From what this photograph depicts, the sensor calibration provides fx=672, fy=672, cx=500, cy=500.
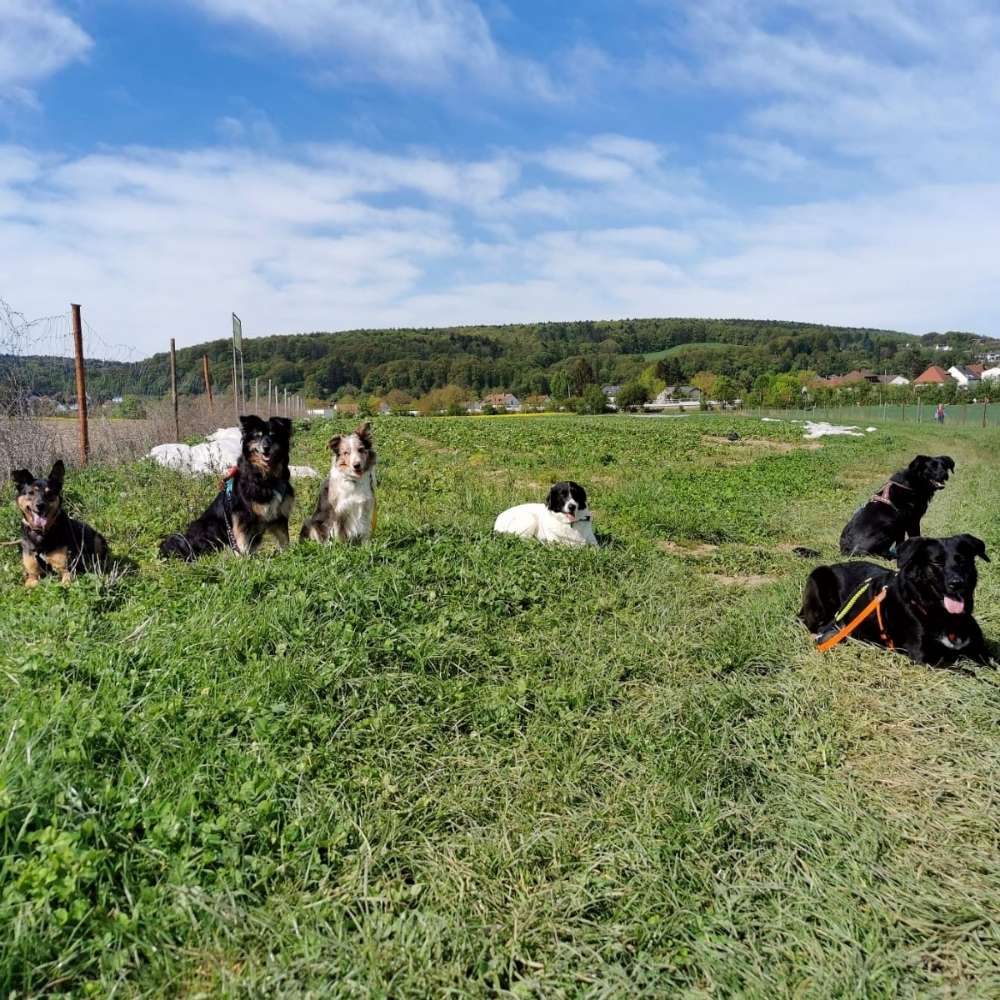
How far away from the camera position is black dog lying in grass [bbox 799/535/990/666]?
392cm

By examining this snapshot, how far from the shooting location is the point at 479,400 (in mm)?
92312

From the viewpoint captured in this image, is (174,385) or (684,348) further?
(684,348)

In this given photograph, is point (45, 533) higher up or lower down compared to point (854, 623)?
higher up

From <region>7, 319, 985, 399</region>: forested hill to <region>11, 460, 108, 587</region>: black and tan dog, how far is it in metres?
48.3

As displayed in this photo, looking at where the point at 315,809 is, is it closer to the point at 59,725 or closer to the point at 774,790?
the point at 59,725

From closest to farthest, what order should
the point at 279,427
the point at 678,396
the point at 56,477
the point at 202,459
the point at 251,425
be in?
the point at 56,477
the point at 251,425
the point at 279,427
the point at 202,459
the point at 678,396

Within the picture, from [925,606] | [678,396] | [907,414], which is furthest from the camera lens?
[678,396]

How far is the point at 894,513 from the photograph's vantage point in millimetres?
7176

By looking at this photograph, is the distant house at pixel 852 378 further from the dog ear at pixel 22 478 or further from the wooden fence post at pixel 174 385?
the dog ear at pixel 22 478

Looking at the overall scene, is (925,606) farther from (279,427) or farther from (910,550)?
(279,427)

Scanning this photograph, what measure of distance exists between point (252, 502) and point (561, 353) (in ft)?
425

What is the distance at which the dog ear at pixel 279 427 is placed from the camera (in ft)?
19.5

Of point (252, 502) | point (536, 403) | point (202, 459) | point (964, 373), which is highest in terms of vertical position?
point (964, 373)

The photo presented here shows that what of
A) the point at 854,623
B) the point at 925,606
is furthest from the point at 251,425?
the point at 925,606
